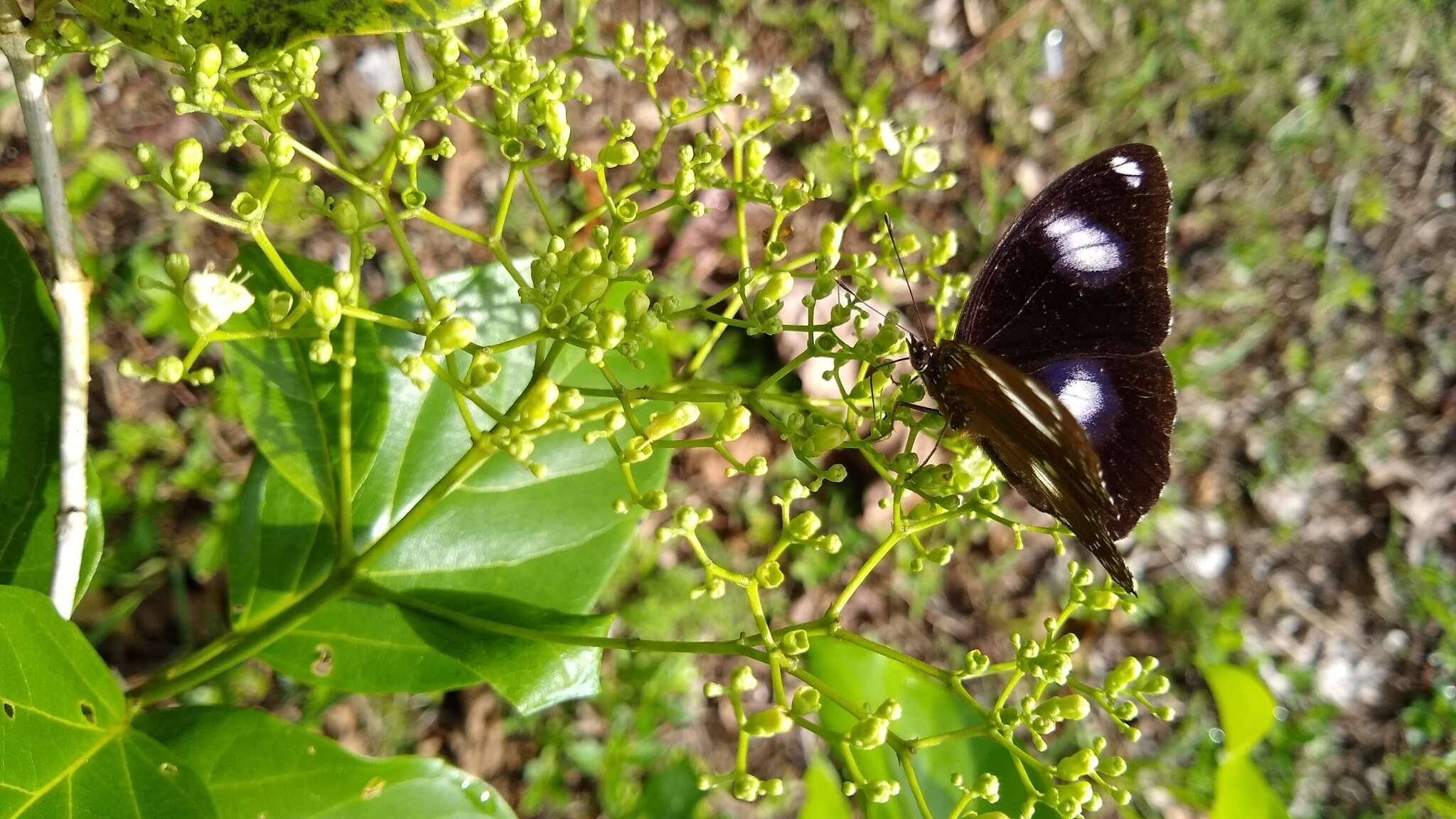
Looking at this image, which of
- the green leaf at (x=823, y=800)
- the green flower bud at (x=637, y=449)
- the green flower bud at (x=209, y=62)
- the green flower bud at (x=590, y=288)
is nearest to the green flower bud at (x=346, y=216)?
the green flower bud at (x=209, y=62)

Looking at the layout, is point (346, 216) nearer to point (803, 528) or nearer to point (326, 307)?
point (326, 307)

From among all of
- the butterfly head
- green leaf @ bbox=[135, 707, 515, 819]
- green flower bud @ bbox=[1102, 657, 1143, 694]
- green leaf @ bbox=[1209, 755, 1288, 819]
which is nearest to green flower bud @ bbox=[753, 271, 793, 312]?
the butterfly head

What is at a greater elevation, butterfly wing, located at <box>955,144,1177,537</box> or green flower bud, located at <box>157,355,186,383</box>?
green flower bud, located at <box>157,355,186,383</box>

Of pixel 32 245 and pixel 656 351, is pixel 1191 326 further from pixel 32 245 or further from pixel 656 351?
Answer: pixel 32 245

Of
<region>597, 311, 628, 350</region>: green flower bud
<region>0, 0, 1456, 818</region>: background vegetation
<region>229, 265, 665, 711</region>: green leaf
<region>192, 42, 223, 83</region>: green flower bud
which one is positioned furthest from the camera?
<region>0, 0, 1456, 818</region>: background vegetation

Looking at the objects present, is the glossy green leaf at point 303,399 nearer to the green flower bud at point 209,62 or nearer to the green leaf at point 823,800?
the green flower bud at point 209,62

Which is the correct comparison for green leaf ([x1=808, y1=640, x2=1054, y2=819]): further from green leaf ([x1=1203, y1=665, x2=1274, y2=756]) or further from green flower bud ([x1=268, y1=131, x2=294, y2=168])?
green flower bud ([x1=268, y1=131, x2=294, y2=168])

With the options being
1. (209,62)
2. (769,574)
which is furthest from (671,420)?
(209,62)
